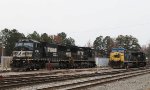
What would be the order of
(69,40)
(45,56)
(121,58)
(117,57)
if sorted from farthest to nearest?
(69,40), (117,57), (121,58), (45,56)

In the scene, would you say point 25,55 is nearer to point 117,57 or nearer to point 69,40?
point 117,57

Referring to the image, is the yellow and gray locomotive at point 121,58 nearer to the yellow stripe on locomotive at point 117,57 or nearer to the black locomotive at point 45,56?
the yellow stripe on locomotive at point 117,57

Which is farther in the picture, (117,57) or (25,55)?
(117,57)

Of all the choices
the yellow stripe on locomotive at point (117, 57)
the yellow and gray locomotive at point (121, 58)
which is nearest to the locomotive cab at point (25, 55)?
the yellow stripe on locomotive at point (117, 57)

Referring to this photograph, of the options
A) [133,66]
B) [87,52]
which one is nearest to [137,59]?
[133,66]

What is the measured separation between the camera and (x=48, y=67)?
124 ft

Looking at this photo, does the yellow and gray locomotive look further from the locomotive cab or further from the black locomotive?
the locomotive cab

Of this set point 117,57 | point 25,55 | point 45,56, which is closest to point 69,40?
point 117,57

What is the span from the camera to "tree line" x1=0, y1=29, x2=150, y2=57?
78.4m

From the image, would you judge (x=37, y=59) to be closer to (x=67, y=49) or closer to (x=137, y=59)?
(x=67, y=49)

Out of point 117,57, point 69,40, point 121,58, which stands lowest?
point 121,58

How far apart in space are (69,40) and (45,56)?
2939 inches

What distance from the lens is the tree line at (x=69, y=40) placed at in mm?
78375

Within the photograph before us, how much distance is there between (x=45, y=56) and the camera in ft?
124
